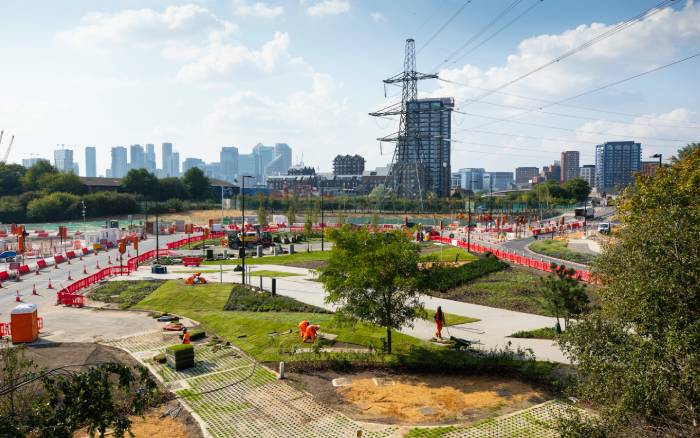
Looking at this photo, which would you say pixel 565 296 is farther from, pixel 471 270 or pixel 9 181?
pixel 9 181

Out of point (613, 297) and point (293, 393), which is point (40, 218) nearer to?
point (293, 393)

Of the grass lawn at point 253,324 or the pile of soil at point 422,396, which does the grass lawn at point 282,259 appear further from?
the pile of soil at point 422,396

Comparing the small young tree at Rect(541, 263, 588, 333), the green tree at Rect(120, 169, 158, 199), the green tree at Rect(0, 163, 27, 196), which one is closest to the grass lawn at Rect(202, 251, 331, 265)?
the small young tree at Rect(541, 263, 588, 333)

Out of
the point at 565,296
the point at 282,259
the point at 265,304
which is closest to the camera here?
the point at 565,296

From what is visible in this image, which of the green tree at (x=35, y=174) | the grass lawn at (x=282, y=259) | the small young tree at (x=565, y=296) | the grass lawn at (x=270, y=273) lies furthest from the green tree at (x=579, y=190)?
the green tree at (x=35, y=174)

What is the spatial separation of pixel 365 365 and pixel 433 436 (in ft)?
19.5

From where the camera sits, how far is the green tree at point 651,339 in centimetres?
838

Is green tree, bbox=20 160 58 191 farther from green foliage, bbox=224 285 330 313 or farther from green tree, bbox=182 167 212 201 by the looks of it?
green foliage, bbox=224 285 330 313

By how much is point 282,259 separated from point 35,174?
102 metres

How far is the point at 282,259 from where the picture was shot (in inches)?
1989

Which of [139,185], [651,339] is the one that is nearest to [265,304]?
[651,339]

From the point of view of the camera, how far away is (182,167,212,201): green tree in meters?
138

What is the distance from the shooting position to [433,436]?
1352 cm

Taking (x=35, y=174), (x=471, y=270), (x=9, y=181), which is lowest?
(x=471, y=270)
